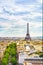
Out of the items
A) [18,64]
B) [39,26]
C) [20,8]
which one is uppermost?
[20,8]

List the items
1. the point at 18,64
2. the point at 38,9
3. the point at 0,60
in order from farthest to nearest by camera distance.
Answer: the point at 0,60, the point at 18,64, the point at 38,9

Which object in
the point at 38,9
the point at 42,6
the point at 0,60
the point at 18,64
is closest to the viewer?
the point at 42,6

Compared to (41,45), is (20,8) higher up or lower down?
higher up

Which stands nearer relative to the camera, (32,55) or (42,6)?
(42,6)

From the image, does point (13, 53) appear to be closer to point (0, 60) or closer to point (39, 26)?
point (0, 60)

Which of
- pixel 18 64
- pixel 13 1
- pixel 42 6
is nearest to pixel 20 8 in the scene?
pixel 13 1

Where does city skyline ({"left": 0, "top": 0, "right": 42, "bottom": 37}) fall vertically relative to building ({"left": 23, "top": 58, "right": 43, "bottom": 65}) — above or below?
above

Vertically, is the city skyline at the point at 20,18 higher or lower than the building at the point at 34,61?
higher

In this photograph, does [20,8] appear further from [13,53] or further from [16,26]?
[13,53]
